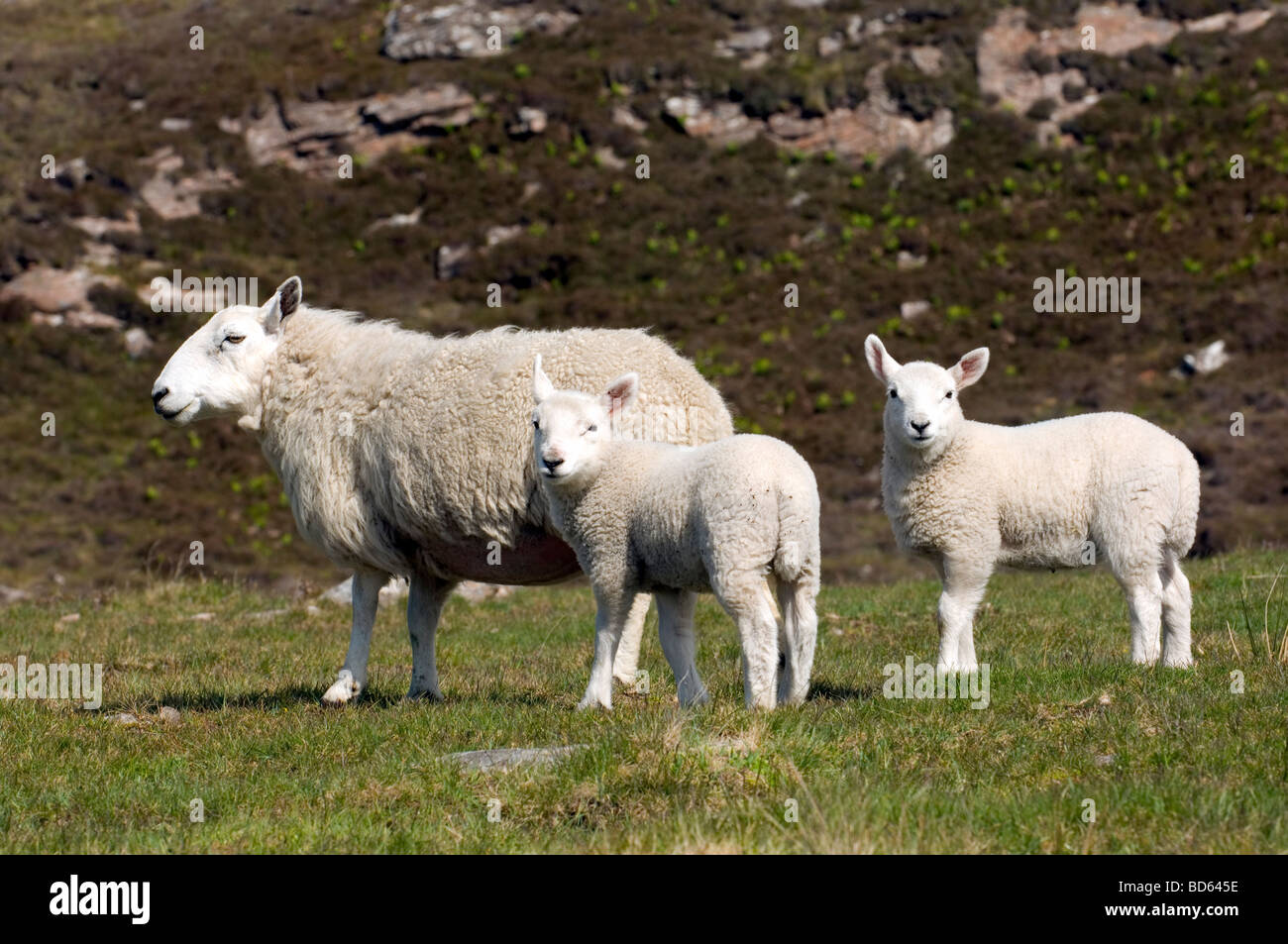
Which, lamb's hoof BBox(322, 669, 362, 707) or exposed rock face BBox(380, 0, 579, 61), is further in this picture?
exposed rock face BBox(380, 0, 579, 61)

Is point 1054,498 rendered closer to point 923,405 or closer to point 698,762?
point 923,405

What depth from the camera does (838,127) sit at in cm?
4328

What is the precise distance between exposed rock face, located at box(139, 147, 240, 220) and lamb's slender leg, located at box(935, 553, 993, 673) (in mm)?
36892

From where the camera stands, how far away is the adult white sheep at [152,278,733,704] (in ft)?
29.8

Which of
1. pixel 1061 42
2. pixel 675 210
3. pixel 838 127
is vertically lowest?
pixel 675 210

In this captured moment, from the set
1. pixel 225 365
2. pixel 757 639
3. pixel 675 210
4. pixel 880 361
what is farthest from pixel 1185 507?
pixel 675 210

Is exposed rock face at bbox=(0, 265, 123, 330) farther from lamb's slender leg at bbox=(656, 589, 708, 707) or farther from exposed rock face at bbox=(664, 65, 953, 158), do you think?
lamb's slender leg at bbox=(656, 589, 708, 707)

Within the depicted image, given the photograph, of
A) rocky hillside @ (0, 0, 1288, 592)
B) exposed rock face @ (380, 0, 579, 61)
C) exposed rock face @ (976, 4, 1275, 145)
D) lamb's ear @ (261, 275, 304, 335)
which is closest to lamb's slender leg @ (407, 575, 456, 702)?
lamb's ear @ (261, 275, 304, 335)

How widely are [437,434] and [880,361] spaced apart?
2821 mm

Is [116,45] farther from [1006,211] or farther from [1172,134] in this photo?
[1172,134]

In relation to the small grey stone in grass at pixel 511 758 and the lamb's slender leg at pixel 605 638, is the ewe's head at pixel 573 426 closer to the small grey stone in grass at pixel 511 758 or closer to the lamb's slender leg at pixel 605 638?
the lamb's slender leg at pixel 605 638

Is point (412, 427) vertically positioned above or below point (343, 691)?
above

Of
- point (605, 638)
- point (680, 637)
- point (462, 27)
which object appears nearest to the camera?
point (605, 638)
